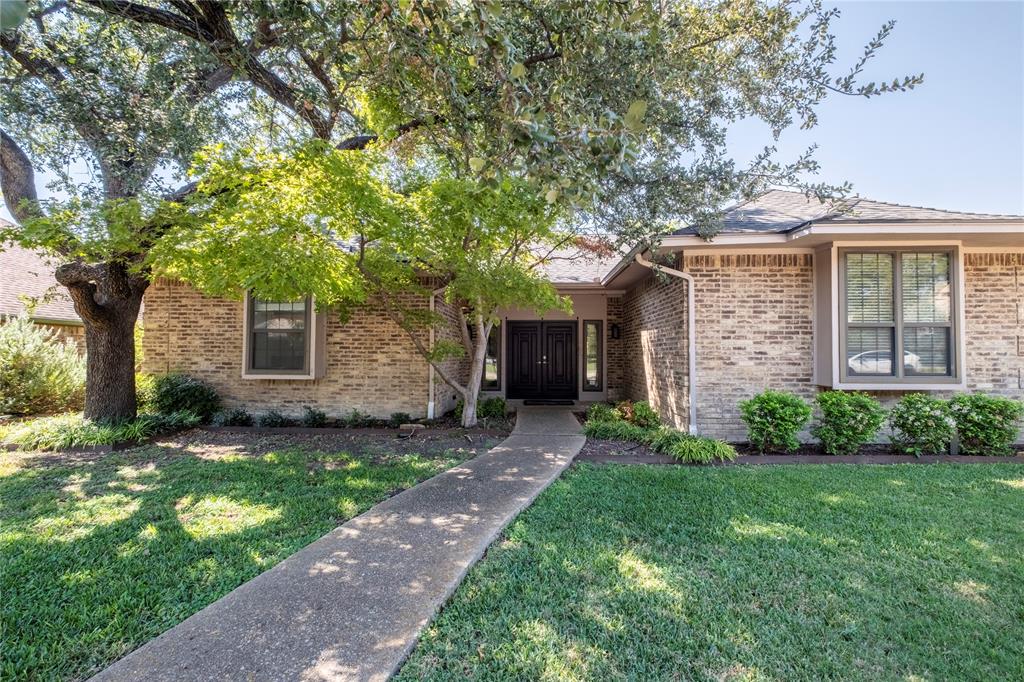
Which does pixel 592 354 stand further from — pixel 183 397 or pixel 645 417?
pixel 183 397

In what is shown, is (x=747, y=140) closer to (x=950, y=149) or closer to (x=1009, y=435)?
(x=950, y=149)

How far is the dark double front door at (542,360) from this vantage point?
12859 mm

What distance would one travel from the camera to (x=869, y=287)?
21.6 feet

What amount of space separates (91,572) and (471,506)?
284cm

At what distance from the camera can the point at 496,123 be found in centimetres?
411

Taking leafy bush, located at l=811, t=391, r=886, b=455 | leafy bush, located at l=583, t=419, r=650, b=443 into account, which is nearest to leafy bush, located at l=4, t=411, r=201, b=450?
leafy bush, located at l=583, t=419, r=650, b=443

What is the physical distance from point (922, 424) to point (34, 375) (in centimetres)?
1562

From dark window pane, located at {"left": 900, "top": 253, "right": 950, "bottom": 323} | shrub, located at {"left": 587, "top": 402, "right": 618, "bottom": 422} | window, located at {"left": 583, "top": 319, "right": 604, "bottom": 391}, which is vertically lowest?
shrub, located at {"left": 587, "top": 402, "right": 618, "bottom": 422}

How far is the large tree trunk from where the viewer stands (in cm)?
729

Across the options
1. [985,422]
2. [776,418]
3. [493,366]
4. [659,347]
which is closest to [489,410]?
[493,366]

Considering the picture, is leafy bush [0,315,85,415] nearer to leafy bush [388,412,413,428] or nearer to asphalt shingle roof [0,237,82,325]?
asphalt shingle roof [0,237,82,325]

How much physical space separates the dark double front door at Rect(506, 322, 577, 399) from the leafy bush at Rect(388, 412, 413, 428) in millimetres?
4422

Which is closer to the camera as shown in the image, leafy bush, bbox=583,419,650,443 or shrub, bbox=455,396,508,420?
leafy bush, bbox=583,419,650,443

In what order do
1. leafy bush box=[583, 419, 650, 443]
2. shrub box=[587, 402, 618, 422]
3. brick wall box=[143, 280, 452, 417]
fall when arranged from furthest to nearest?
brick wall box=[143, 280, 452, 417] < shrub box=[587, 402, 618, 422] < leafy bush box=[583, 419, 650, 443]
